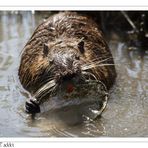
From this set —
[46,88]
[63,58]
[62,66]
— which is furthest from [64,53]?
[46,88]

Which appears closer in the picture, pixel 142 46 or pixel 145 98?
pixel 145 98

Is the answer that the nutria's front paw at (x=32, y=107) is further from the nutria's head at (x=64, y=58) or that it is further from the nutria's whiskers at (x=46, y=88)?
the nutria's head at (x=64, y=58)

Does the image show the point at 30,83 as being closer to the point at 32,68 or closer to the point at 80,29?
the point at 32,68

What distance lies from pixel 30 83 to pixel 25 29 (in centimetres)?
218

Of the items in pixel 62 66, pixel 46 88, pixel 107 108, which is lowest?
pixel 107 108

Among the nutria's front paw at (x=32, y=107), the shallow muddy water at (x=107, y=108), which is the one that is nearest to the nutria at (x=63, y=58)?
the nutria's front paw at (x=32, y=107)

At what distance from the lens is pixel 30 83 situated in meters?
3.79

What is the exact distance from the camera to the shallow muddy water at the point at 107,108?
3.28 meters

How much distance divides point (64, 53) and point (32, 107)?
1.44 ft

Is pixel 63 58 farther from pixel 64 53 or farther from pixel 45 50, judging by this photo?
pixel 45 50

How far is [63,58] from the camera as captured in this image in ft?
11.2

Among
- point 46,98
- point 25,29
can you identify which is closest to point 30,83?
point 46,98

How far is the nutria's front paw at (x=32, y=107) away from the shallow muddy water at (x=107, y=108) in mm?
49
